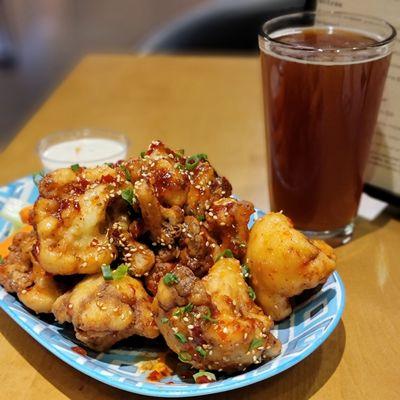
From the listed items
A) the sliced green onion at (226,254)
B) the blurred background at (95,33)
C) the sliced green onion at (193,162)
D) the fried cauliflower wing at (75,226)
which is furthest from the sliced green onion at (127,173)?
the blurred background at (95,33)

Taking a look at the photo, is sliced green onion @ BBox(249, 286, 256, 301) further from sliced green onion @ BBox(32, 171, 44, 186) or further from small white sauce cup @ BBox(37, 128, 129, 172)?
small white sauce cup @ BBox(37, 128, 129, 172)

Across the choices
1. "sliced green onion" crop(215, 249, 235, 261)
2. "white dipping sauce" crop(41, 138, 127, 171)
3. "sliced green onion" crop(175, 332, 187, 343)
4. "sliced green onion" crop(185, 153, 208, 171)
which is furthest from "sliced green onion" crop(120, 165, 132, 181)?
"white dipping sauce" crop(41, 138, 127, 171)

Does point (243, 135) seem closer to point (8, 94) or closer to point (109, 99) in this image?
Answer: point (109, 99)

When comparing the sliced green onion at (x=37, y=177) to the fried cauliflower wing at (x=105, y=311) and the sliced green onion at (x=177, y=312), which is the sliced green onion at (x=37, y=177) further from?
the sliced green onion at (x=177, y=312)

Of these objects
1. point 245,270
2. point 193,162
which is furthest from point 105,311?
point 193,162

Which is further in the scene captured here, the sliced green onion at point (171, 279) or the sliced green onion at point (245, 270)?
the sliced green onion at point (245, 270)

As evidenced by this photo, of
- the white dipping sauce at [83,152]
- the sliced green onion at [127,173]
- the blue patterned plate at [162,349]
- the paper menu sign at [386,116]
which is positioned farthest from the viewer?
the white dipping sauce at [83,152]
